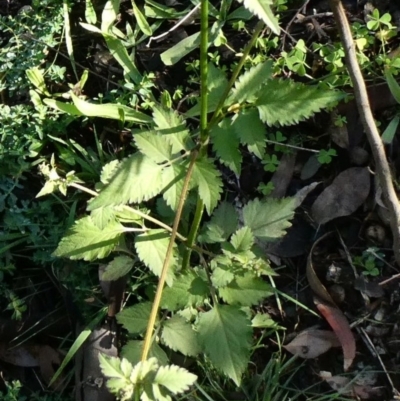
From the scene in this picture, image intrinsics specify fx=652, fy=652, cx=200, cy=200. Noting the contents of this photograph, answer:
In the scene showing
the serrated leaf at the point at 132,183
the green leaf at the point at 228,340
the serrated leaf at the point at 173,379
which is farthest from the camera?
the green leaf at the point at 228,340

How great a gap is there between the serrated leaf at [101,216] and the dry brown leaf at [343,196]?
2.55ft

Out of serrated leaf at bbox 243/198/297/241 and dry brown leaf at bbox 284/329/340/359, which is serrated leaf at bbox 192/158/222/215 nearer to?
serrated leaf at bbox 243/198/297/241

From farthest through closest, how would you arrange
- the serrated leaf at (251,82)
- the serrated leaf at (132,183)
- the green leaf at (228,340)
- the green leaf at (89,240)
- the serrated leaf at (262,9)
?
the green leaf at (89,240)
the green leaf at (228,340)
the serrated leaf at (251,82)
the serrated leaf at (132,183)
the serrated leaf at (262,9)

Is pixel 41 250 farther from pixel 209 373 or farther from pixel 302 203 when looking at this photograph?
pixel 302 203

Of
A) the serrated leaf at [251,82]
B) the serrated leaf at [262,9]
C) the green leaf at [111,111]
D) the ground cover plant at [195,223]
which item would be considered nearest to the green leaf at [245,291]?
the ground cover plant at [195,223]

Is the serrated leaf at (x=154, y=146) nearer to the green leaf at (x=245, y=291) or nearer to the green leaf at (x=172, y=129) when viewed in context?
the green leaf at (x=172, y=129)

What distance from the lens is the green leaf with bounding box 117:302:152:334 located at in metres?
1.89

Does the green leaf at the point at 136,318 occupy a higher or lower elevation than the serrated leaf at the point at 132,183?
lower

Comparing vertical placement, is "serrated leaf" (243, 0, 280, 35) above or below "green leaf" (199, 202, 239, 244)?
above

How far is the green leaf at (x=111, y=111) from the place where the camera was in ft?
7.06

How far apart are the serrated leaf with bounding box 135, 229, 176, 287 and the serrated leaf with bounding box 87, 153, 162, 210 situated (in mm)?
266

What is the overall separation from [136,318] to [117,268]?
18 cm

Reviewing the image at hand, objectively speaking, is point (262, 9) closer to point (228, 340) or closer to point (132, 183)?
point (132, 183)

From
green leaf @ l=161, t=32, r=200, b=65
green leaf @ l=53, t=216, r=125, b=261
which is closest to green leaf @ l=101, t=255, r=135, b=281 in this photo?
green leaf @ l=53, t=216, r=125, b=261
